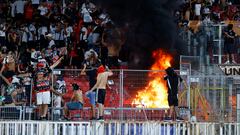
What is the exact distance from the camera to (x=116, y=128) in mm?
16203

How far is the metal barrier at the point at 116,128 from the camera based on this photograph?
52.4 feet

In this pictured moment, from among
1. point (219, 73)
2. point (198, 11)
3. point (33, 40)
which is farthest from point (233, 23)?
point (33, 40)

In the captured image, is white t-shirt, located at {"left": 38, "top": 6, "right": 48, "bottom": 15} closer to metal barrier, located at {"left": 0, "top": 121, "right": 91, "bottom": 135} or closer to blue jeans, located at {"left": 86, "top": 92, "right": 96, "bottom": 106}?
blue jeans, located at {"left": 86, "top": 92, "right": 96, "bottom": 106}

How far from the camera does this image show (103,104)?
18312mm

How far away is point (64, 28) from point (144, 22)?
309cm

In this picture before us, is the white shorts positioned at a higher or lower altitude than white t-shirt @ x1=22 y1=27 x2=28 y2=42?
lower

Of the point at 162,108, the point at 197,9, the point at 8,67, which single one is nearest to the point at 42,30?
the point at 8,67

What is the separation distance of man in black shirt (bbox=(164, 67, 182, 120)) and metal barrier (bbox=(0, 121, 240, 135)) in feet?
6.88

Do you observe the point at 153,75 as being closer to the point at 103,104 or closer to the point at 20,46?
the point at 103,104

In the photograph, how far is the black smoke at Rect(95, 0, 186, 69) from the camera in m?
26.0

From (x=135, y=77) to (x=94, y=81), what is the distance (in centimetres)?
106

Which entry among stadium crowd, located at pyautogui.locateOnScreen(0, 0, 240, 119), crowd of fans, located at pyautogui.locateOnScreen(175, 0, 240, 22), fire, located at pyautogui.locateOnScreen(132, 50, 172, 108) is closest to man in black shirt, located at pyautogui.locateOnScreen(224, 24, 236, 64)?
fire, located at pyautogui.locateOnScreen(132, 50, 172, 108)

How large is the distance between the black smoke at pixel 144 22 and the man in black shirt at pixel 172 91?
6.86 meters

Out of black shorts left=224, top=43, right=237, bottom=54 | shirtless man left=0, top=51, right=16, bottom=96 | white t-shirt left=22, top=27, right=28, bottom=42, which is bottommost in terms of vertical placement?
shirtless man left=0, top=51, right=16, bottom=96
